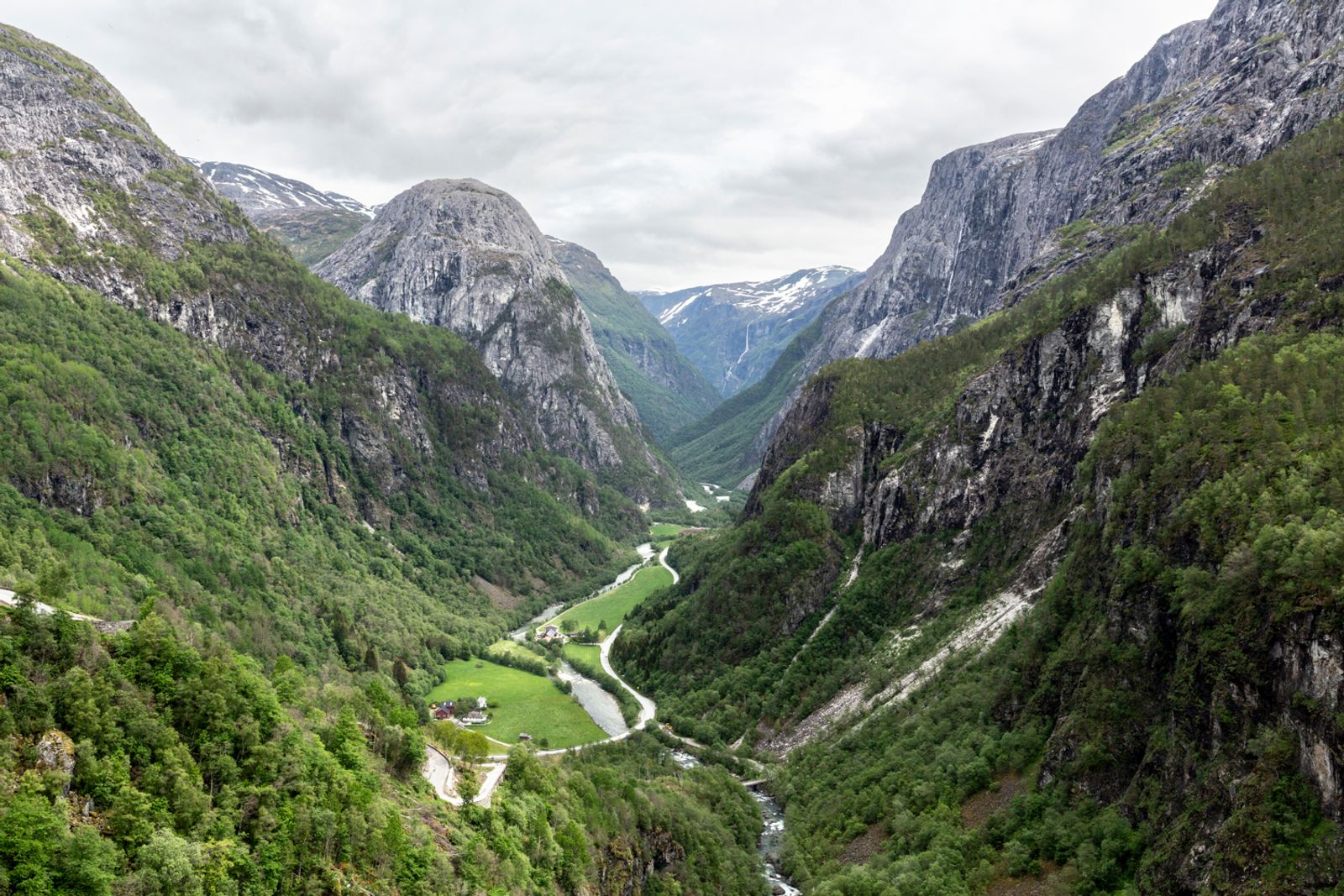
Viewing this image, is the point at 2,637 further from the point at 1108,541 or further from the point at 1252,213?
the point at 1252,213

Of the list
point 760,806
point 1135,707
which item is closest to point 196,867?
point 1135,707

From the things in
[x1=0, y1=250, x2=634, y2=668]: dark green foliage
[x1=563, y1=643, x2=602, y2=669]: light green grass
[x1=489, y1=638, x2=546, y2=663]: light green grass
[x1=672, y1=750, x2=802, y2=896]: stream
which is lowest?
[x1=672, y1=750, x2=802, y2=896]: stream

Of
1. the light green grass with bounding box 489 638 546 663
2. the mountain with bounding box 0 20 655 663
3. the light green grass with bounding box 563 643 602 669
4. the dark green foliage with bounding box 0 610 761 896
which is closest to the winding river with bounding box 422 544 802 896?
the light green grass with bounding box 563 643 602 669

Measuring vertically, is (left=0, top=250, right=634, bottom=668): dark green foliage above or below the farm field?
above

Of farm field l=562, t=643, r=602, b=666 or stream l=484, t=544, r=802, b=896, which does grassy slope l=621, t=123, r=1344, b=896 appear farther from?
farm field l=562, t=643, r=602, b=666

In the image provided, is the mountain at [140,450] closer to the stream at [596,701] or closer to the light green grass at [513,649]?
the light green grass at [513,649]

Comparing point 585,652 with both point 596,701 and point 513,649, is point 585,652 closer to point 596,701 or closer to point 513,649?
point 513,649
